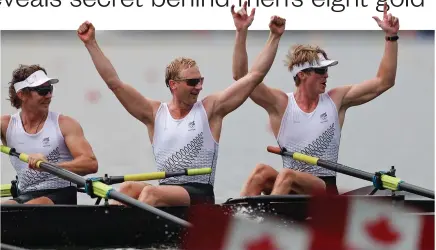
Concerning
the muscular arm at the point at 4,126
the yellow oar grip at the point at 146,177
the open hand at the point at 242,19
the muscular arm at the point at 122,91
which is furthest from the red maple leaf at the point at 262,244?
the muscular arm at the point at 4,126

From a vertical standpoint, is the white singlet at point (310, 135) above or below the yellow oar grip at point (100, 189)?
above

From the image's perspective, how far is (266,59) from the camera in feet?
17.7

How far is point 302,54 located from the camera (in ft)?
19.0

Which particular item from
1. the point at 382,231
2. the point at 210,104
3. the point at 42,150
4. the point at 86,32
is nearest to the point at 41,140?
the point at 42,150

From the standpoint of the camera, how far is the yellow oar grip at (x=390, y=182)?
17.7 ft

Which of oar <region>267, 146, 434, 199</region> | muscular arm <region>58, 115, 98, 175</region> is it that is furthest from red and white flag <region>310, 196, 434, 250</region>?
muscular arm <region>58, 115, 98, 175</region>

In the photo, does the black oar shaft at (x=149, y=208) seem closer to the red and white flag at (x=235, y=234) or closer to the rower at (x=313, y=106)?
the red and white flag at (x=235, y=234)

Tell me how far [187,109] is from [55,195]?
0.67m

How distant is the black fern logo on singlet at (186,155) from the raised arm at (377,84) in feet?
2.48

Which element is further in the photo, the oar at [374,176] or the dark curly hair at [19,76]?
the dark curly hair at [19,76]

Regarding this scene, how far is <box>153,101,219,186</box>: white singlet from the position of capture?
→ 5.39m

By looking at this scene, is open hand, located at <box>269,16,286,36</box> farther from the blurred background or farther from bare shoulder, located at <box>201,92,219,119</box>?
the blurred background

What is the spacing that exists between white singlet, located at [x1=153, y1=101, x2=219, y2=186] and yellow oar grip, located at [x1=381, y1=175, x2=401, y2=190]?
72 cm

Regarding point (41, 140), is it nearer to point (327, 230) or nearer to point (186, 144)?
point (186, 144)
